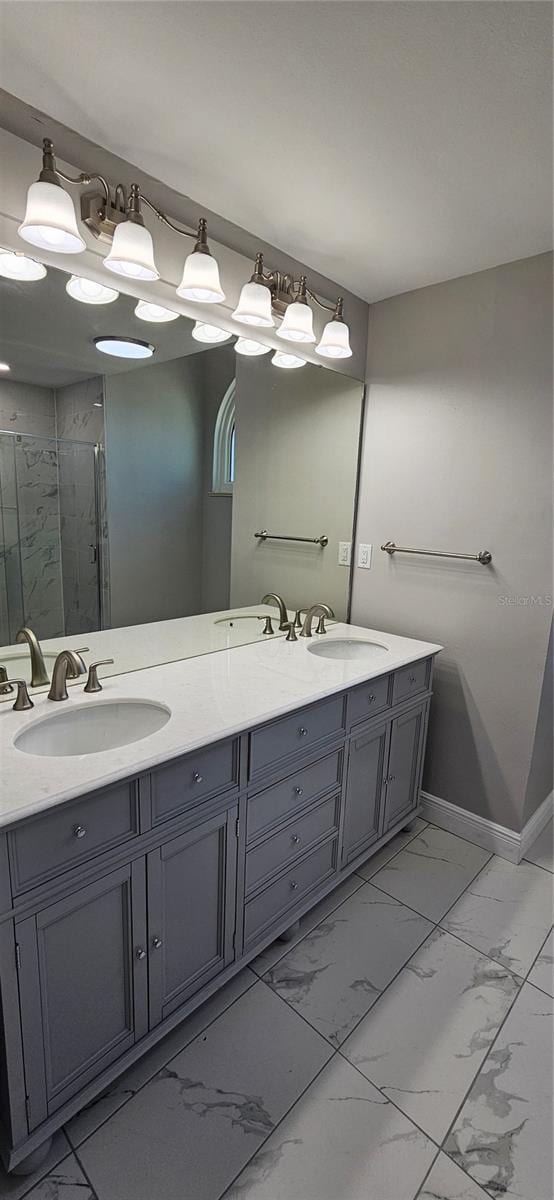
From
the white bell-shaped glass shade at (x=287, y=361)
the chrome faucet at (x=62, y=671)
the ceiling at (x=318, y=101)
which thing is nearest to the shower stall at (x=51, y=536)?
the chrome faucet at (x=62, y=671)

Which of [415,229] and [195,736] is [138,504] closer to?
[195,736]

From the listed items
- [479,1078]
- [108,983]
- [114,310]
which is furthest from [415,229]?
[479,1078]

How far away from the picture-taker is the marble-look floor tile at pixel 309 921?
160 cm

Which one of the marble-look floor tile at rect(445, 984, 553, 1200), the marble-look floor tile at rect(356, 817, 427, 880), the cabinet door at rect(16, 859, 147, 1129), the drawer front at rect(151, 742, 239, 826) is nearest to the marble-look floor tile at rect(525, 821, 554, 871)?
the marble-look floor tile at rect(356, 817, 427, 880)

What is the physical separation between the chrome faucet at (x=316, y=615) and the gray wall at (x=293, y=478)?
8 centimetres

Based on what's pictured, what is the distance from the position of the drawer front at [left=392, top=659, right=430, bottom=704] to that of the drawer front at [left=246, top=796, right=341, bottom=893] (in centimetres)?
46

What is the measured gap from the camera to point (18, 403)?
1.33 metres

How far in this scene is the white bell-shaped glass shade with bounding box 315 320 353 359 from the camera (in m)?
1.98

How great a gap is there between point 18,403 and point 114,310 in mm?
417

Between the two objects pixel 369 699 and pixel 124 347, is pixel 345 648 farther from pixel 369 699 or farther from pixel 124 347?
pixel 124 347

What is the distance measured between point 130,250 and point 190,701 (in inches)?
45.5

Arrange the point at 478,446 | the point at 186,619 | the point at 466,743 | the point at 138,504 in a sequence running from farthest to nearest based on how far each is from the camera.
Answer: the point at 466,743 → the point at 478,446 → the point at 186,619 → the point at 138,504

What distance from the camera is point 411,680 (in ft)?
6.79

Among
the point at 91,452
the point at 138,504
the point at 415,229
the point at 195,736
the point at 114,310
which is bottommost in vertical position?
the point at 195,736
